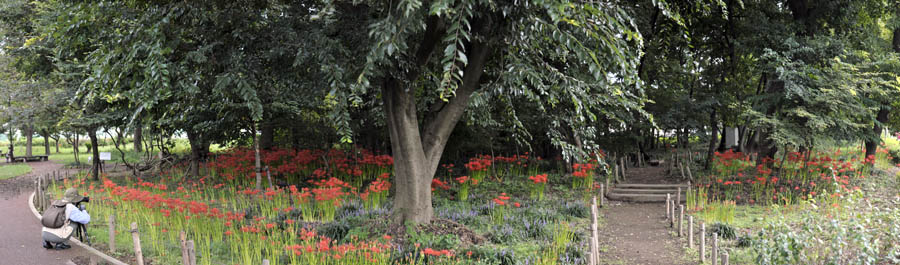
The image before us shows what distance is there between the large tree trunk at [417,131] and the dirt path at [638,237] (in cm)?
272

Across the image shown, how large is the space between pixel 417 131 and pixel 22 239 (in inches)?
256

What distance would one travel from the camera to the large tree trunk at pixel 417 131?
24.9 ft

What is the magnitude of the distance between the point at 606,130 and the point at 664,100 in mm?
1773

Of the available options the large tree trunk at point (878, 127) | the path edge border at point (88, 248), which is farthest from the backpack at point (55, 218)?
the large tree trunk at point (878, 127)

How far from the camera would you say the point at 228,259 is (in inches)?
269

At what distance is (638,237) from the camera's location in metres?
8.45

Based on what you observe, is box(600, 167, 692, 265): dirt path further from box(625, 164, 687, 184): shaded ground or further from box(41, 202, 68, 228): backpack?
box(41, 202, 68, 228): backpack

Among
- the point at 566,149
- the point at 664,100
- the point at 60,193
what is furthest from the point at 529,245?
the point at 60,193

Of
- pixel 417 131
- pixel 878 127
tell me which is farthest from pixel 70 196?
pixel 878 127

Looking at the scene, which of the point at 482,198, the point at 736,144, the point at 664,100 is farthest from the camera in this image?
the point at 736,144

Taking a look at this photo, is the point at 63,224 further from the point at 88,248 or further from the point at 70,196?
A: the point at 88,248

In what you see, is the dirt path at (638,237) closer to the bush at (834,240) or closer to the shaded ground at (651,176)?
the bush at (834,240)

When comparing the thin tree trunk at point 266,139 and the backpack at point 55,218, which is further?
→ the thin tree trunk at point 266,139

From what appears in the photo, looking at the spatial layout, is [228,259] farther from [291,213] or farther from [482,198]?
[482,198]
